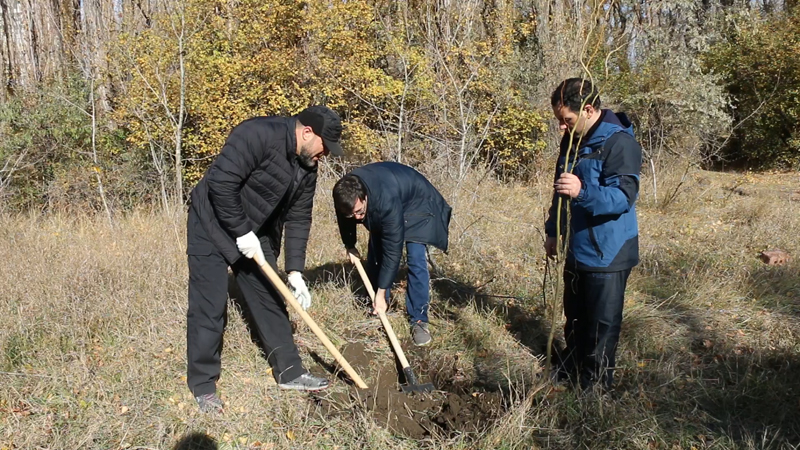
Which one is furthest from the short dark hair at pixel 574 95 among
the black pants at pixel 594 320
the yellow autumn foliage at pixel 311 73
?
the yellow autumn foliage at pixel 311 73

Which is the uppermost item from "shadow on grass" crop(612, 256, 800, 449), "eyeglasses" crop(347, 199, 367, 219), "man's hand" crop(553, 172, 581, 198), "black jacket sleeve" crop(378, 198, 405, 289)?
"man's hand" crop(553, 172, 581, 198)

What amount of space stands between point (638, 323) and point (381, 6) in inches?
335

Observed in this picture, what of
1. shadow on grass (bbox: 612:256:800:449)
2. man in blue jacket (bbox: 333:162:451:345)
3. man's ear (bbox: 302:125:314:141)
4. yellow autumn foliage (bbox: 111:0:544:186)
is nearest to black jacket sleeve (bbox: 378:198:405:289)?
man in blue jacket (bbox: 333:162:451:345)

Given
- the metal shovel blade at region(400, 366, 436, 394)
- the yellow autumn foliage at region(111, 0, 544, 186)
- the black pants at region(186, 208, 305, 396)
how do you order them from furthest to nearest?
the yellow autumn foliage at region(111, 0, 544, 186), the metal shovel blade at region(400, 366, 436, 394), the black pants at region(186, 208, 305, 396)

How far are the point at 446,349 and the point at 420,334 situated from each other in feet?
0.76

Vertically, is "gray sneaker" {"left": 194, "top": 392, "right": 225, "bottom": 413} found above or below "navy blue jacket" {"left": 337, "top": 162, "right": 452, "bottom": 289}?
below

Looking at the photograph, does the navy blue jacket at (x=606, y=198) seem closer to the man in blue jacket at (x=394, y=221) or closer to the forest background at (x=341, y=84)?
the man in blue jacket at (x=394, y=221)

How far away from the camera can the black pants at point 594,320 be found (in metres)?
3.00

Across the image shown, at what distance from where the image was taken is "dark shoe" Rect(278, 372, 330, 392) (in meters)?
3.58

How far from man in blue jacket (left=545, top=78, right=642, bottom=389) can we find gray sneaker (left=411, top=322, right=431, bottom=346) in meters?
1.30

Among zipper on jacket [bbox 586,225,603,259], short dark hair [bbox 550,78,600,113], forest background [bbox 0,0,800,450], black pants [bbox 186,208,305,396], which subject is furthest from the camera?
black pants [bbox 186,208,305,396]

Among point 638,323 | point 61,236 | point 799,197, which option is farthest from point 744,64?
point 61,236

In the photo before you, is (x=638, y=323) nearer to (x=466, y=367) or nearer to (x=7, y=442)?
(x=466, y=367)

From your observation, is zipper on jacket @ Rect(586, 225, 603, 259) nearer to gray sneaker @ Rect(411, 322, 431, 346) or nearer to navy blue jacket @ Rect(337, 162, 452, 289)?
navy blue jacket @ Rect(337, 162, 452, 289)
